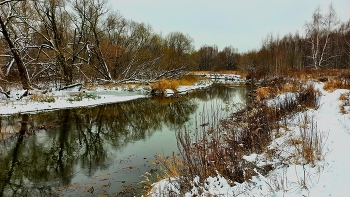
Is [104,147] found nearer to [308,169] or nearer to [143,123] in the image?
[143,123]

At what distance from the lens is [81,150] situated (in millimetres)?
6980

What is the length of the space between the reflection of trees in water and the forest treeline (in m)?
6.54

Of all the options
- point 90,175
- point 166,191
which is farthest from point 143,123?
point 166,191

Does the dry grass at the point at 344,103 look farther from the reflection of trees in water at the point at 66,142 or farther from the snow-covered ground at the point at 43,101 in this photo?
the snow-covered ground at the point at 43,101

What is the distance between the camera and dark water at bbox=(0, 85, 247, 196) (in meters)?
4.83

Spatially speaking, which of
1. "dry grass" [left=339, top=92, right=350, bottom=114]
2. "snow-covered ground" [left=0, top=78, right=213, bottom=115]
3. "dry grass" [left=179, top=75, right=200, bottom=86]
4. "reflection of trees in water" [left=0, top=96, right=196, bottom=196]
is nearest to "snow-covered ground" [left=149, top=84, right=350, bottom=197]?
"dry grass" [left=339, top=92, right=350, bottom=114]

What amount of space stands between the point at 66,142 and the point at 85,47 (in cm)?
1581

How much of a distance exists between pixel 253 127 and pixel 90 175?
13.0ft

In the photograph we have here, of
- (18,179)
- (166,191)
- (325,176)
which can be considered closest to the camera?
(325,176)

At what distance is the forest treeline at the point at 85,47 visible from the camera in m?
16.0

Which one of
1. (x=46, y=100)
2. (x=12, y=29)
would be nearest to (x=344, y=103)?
(x=46, y=100)

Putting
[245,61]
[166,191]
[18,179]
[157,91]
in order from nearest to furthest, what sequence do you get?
[166,191] → [18,179] → [157,91] → [245,61]

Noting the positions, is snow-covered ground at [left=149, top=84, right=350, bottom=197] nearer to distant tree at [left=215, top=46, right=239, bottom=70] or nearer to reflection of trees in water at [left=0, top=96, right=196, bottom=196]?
reflection of trees in water at [left=0, top=96, right=196, bottom=196]

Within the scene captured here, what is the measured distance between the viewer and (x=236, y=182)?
3621 mm
